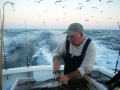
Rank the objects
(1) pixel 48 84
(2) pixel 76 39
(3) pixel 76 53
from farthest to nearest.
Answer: (3) pixel 76 53
(2) pixel 76 39
(1) pixel 48 84

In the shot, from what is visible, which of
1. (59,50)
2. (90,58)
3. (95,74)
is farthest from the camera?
(95,74)

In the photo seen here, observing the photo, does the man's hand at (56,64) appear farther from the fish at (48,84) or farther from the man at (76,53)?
A: the fish at (48,84)

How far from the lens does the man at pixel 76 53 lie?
1.94 m

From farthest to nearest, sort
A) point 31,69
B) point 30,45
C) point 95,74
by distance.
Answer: point 30,45 < point 95,74 < point 31,69

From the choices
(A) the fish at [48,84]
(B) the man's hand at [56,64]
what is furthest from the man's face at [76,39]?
(A) the fish at [48,84]

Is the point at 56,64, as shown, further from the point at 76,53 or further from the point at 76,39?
the point at 76,39

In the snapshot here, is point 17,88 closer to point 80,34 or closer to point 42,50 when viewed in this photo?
point 80,34

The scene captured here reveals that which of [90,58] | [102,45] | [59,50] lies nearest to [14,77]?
[59,50]

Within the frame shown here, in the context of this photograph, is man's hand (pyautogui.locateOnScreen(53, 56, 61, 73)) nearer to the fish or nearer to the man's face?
the fish

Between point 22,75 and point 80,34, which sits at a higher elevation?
point 80,34

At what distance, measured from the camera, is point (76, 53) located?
213 centimetres

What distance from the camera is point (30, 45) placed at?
28.5 feet

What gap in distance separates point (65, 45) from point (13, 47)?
21.3 feet

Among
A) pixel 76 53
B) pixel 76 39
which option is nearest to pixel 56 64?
pixel 76 53
